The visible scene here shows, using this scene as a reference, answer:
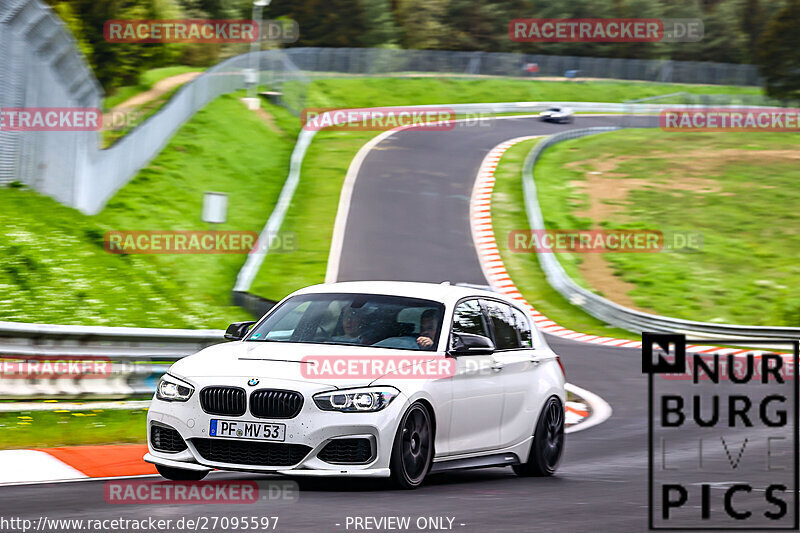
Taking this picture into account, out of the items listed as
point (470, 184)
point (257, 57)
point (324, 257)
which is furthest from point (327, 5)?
point (324, 257)

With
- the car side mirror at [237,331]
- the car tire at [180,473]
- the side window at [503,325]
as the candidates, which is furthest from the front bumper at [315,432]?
the side window at [503,325]

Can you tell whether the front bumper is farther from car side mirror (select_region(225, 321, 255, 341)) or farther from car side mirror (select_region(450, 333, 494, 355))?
car side mirror (select_region(225, 321, 255, 341))

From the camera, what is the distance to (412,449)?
835 centimetres

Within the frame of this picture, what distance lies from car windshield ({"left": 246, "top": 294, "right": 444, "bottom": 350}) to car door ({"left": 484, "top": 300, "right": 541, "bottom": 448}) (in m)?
0.84

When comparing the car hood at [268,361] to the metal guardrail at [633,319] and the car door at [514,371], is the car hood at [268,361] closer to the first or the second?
the car door at [514,371]

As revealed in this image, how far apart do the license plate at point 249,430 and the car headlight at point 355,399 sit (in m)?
0.31

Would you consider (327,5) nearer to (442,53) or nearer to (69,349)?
(442,53)

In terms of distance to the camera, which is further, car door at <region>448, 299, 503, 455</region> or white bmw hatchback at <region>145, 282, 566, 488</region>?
car door at <region>448, 299, 503, 455</region>

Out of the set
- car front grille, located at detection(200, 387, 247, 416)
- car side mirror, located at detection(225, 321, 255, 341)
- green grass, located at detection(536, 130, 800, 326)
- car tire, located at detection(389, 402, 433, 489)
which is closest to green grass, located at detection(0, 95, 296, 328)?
car side mirror, located at detection(225, 321, 255, 341)

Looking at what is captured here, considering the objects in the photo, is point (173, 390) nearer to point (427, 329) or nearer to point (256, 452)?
point (256, 452)

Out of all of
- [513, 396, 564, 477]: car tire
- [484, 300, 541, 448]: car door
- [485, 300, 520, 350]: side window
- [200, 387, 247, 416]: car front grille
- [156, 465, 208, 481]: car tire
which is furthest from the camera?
[513, 396, 564, 477]: car tire

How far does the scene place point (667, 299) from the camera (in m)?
30.6

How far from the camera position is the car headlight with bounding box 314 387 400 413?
7.94 metres

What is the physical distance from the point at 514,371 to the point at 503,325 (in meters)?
0.48
